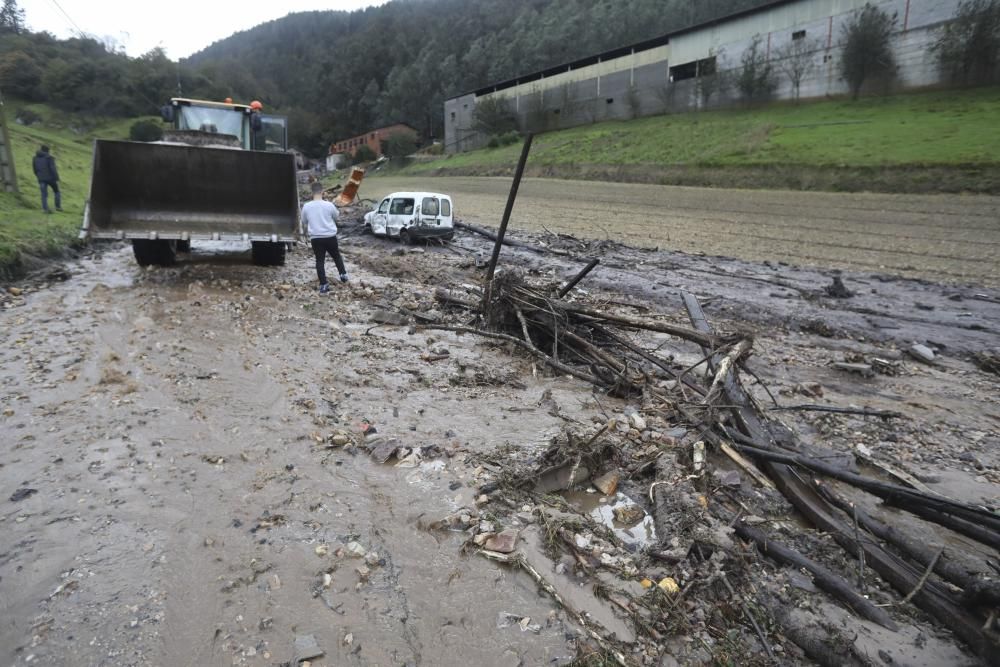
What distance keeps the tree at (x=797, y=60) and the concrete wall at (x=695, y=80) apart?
0.75 ft

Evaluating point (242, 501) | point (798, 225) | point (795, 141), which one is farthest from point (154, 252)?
point (795, 141)

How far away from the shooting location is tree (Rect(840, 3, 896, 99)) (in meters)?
40.6

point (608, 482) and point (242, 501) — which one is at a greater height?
point (242, 501)

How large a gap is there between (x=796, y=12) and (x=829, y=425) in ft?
173

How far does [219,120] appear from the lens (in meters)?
12.8

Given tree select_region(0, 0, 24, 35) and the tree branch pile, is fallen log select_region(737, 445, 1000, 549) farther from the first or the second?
tree select_region(0, 0, 24, 35)

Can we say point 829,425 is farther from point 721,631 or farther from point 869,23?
point 869,23

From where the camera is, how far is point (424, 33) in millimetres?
118688

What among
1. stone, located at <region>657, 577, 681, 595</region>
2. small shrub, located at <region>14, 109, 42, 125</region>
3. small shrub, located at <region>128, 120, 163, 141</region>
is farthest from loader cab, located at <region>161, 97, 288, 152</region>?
small shrub, located at <region>14, 109, 42, 125</region>

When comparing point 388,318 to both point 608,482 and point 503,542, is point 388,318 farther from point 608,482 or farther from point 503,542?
point 503,542

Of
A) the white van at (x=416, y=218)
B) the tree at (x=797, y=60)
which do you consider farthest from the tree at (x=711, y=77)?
the white van at (x=416, y=218)

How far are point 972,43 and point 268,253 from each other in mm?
46470

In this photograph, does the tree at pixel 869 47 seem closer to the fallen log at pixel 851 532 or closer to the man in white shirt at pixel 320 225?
the man in white shirt at pixel 320 225

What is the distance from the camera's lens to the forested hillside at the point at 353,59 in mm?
48469
